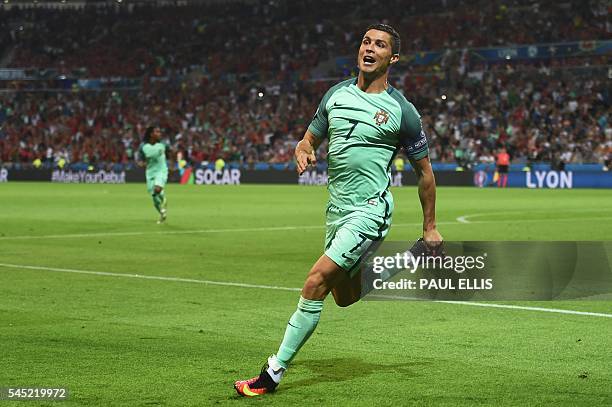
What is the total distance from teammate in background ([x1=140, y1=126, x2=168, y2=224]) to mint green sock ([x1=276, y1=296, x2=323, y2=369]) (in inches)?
733

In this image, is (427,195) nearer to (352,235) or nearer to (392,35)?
(352,235)

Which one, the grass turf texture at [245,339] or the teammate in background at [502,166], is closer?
the grass turf texture at [245,339]

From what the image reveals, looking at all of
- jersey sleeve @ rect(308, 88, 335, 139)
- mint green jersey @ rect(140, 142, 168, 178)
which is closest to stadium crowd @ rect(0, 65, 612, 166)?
mint green jersey @ rect(140, 142, 168, 178)

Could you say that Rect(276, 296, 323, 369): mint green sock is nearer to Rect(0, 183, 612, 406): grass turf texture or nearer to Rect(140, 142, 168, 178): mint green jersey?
Rect(0, 183, 612, 406): grass turf texture

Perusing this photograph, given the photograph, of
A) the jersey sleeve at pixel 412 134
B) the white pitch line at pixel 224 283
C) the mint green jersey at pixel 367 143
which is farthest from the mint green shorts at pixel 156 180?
the jersey sleeve at pixel 412 134

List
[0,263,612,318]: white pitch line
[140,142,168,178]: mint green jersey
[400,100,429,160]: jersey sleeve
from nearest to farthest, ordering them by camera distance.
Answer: [400,100,429,160]: jersey sleeve
[0,263,612,318]: white pitch line
[140,142,168,178]: mint green jersey

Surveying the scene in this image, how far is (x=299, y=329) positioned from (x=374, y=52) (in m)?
1.92

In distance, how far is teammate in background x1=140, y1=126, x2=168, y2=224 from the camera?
25.4m

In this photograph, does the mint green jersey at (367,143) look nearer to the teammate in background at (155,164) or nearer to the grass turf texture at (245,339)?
the grass turf texture at (245,339)

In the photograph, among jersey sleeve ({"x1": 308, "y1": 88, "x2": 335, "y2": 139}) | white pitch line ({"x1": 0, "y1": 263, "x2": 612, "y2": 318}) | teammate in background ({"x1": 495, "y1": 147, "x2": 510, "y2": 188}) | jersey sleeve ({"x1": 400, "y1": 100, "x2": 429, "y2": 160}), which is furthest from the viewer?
teammate in background ({"x1": 495, "y1": 147, "x2": 510, "y2": 188})

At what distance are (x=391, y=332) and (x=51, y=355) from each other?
3021mm

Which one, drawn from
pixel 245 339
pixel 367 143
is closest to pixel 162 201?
pixel 245 339

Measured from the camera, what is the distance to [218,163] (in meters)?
58.8

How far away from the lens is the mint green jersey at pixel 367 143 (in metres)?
7.21
